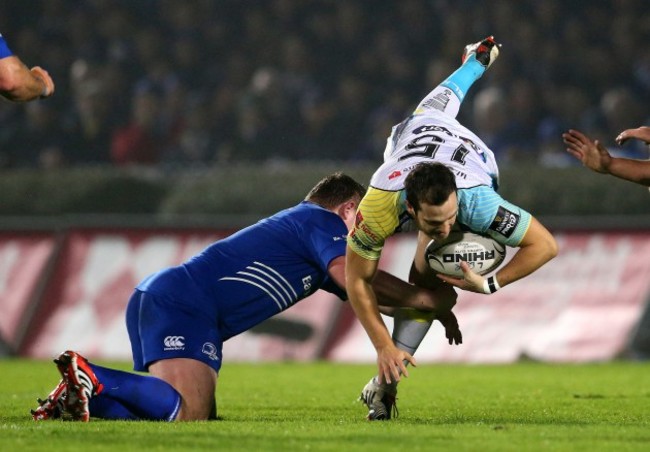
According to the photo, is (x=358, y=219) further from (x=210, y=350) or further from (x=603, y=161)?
(x=603, y=161)

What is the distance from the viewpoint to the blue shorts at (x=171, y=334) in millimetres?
7695

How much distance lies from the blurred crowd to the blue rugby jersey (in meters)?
7.20

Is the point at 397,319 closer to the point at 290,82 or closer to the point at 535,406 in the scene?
the point at 535,406

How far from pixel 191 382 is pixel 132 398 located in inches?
14.8

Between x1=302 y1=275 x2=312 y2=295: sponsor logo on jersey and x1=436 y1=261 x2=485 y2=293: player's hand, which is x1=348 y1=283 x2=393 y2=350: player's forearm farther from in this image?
x1=302 y1=275 x2=312 y2=295: sponsor logo on jersey

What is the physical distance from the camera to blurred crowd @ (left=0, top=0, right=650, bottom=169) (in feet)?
51.6

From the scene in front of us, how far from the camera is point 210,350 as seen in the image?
7.74m

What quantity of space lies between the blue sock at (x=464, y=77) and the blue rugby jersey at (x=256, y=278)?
1.43m

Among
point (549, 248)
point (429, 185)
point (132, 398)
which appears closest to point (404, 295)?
point (549, 248)

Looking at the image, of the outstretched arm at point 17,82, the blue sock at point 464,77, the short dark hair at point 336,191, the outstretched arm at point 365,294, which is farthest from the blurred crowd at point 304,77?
the outstretched arm at point 17,82

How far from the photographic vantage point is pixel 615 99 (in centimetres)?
1510

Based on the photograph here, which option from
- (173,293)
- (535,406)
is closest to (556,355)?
(535,406)

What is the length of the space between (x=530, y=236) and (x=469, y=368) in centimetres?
578

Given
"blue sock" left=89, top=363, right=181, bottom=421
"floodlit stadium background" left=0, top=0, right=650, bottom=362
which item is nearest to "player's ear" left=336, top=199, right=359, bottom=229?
"blue sock" left=89, top=363, right=181, bottom=421
